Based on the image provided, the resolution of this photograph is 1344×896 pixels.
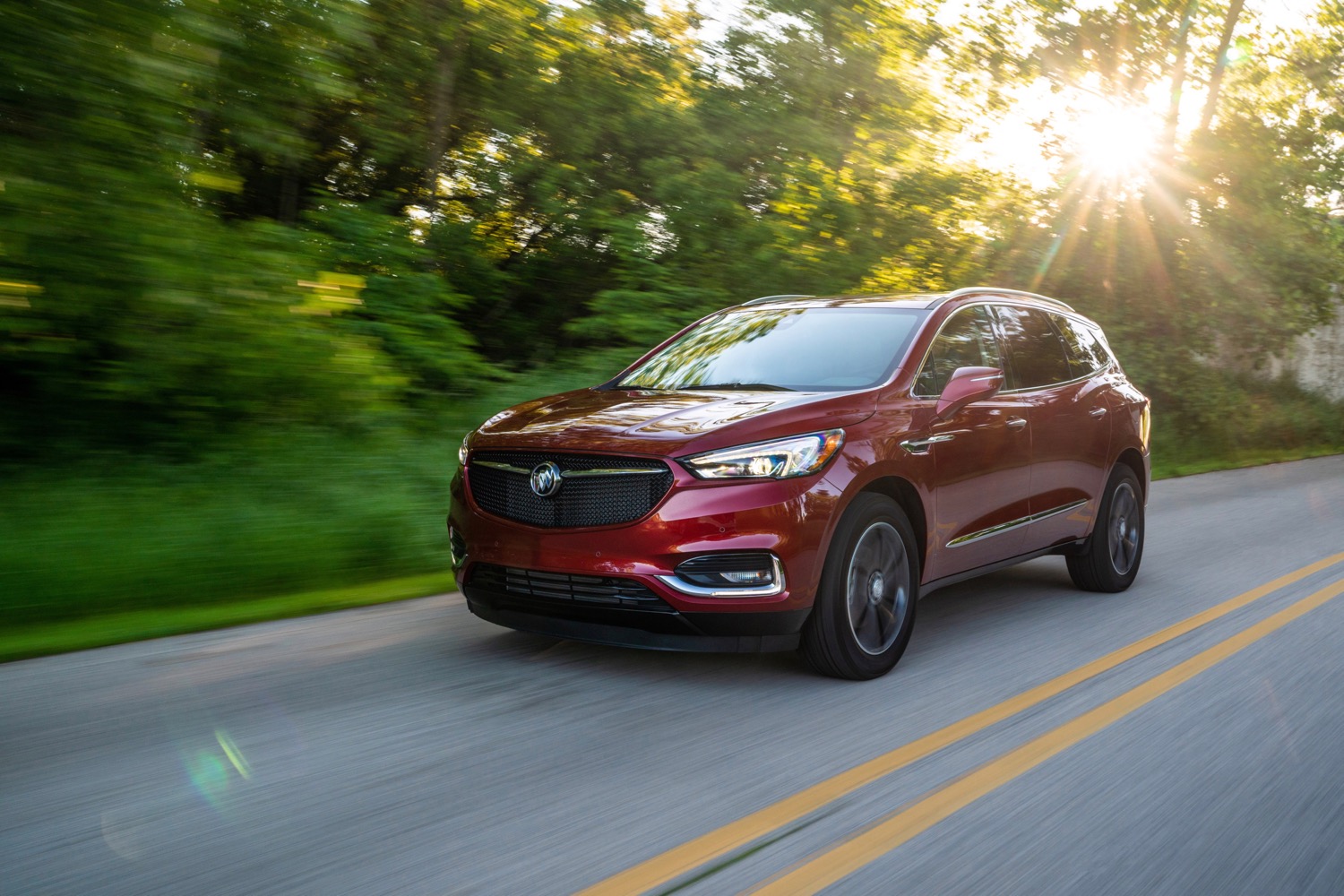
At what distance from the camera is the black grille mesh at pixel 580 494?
16.2 feet

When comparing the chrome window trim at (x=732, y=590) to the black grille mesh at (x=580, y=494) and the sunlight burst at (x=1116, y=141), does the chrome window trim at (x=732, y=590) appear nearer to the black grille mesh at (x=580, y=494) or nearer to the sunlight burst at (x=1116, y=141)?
the black grille mesh at (x=580, y=494)

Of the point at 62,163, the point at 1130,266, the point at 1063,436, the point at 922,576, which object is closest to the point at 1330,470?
the point at 1130,266

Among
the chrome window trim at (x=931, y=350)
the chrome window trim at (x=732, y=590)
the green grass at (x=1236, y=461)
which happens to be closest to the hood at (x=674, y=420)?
the chrome window trim at (x=931, y=350)

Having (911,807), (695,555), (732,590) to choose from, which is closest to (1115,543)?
(732,590)

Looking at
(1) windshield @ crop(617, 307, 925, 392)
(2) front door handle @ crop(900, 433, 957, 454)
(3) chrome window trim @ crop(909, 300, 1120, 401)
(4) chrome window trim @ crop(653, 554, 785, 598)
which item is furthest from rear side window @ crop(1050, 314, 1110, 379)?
(4) chrome window trim @ crop(653, 554, 785, 598)

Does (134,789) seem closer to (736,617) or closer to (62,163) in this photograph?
(736,617)

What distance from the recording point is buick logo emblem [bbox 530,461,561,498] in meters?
5.09

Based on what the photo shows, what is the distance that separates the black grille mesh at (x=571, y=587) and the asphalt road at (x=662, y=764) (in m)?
0.37

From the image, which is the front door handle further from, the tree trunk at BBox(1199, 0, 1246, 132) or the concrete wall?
the concrete wall

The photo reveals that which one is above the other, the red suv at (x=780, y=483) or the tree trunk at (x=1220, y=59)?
the tree trunk at (x=1220, y=59)

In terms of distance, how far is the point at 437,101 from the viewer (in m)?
13.3

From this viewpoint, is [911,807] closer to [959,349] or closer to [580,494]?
[580,494]

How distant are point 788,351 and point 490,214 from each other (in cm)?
855

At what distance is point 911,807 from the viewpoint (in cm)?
379
